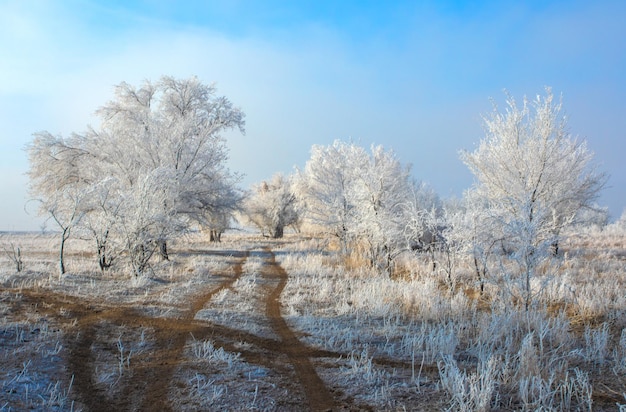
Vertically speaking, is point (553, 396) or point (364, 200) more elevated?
point (364, 200)

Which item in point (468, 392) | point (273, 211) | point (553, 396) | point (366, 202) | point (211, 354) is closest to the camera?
point (553, 396)

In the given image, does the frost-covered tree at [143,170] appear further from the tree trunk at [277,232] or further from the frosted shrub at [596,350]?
the tree trunk at [277,232]

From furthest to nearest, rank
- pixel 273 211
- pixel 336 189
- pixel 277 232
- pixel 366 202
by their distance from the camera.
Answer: pixel 277 232 < pixel 273 211 < pixel 336 189 < pixel 366 202

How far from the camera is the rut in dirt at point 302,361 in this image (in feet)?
14.3

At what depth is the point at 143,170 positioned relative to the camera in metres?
18.5

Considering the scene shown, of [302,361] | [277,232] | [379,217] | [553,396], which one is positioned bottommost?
[302,361]

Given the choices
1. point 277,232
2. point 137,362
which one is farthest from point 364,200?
point 277,232

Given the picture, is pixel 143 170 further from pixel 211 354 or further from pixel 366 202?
pixel 211 354

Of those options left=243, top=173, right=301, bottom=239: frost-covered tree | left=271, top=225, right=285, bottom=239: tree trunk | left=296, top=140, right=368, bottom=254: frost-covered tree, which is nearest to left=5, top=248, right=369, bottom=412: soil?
left=296, top=140, right=368, bottom=254: frost-covered tree

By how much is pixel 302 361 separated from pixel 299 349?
20.0 inches

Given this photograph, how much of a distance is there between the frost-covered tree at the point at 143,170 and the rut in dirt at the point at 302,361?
6.17 m

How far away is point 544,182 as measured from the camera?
14711 mm

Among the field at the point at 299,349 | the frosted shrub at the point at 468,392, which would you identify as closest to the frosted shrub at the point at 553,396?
the field at the point at 299,349

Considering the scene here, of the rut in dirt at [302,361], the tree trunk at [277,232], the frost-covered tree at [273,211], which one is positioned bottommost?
the rut in dirt at [302,361]
